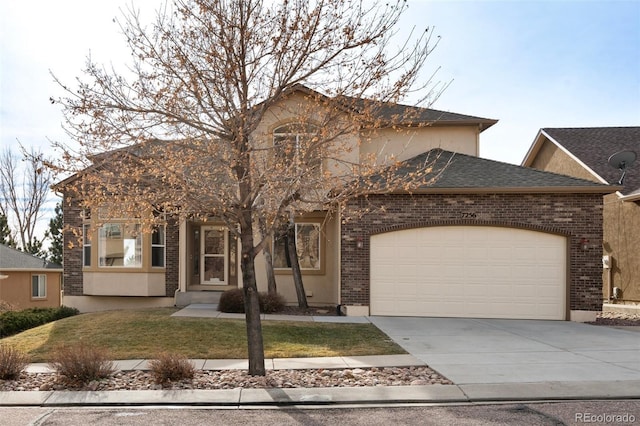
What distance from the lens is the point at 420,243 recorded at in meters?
13.9

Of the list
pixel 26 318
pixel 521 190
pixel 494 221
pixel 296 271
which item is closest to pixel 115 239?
pixel 26 318

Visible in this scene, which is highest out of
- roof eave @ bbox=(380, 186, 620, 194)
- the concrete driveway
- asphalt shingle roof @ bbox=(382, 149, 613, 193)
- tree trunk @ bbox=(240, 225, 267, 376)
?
asphalt shingle roof @ bbox=(382, 149, 613, 193)

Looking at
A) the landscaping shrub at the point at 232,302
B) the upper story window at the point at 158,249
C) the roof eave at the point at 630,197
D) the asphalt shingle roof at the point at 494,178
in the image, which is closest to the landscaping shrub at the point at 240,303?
the landscaping shrub at the point at 232,302

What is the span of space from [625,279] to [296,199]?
15094mm

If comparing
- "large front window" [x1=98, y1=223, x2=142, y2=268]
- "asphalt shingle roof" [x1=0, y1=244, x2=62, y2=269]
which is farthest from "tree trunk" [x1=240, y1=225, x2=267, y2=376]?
"asphalt shingle roof" [x1=0, y1=244, x2=62, y2=269]

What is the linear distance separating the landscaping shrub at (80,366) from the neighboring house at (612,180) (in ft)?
49.2

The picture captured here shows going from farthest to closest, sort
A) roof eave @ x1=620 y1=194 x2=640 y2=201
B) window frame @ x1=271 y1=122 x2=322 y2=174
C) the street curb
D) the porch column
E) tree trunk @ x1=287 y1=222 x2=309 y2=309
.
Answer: roof eave @ x1=620 y1=194 x2=640 y2=201 → the porch column → tree trunk @ x1=287 y1=222 x2=309 y2=309 → window frame @ x1=271 y1=122 x2=322 y2=174 → the street curb

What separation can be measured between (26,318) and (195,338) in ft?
25.1

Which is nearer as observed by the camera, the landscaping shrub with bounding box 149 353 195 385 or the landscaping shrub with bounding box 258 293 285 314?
the landscaping shrub with bounding box 149 353 195 385

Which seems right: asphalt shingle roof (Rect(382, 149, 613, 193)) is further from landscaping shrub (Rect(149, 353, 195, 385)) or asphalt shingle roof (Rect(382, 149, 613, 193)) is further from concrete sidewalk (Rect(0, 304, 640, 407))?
landscaping shrub (Rect(149, 353, 195, 385))

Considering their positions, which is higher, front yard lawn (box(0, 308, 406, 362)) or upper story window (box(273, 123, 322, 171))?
upper story window (box(273, 123, 322, 171))

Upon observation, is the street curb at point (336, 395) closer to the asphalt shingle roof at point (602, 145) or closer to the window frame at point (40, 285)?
the asphalt shingle roof at point (602, 145)

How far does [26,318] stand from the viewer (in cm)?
1493

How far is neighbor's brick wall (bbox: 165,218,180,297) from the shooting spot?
16406mm
